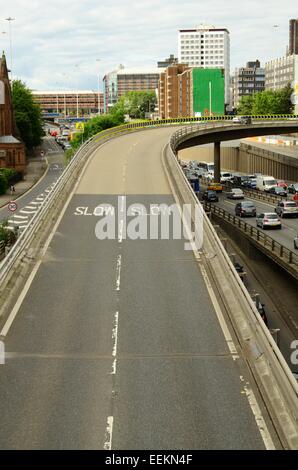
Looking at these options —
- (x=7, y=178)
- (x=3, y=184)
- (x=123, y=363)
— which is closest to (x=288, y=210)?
(x=3, y=184)

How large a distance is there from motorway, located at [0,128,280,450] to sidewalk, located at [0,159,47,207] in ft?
143

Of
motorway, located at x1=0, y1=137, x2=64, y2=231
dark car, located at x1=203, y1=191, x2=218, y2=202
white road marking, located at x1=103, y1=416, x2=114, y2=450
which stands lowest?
dark car, located at x1=203, y1=191, x2=218, y2=202

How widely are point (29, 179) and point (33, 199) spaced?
74.9 ft

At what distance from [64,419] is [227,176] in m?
99.3

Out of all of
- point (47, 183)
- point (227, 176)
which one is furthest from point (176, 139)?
point (227, 176)

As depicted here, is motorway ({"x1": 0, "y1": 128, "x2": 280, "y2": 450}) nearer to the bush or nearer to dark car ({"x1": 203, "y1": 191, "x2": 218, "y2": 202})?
the bush

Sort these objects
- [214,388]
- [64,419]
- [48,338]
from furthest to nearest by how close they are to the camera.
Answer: [48,338], [214,388], [64,419]

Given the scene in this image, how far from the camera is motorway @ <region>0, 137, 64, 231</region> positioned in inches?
1977

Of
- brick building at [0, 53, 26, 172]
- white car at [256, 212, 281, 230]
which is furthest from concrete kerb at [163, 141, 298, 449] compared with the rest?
brick building at [0, 53, 26, 172]

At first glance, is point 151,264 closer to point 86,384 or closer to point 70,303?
point 70,303

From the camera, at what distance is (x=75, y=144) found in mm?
110812

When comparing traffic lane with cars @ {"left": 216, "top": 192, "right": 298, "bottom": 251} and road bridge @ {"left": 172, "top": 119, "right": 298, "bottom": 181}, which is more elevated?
road bridge @ {"left": 172, "top": 119, "right": 298, "bottom": 181}

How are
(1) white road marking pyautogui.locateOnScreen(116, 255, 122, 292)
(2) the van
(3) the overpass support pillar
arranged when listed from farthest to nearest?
(3) the overpass support pillar
(2) the van
(1) white road marking pyautogui.locateOnScreen(116, 255, 122, 292)

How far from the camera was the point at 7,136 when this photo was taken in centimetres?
9712
